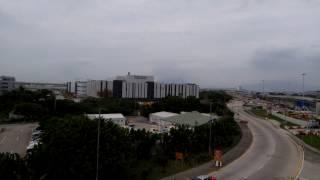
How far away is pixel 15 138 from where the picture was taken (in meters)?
50.9

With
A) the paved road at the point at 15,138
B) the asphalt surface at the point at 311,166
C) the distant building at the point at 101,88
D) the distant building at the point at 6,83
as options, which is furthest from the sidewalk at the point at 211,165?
the distant building at the point at 6,83

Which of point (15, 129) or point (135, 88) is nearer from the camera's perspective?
point (15, 129)

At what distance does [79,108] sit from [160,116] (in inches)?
917

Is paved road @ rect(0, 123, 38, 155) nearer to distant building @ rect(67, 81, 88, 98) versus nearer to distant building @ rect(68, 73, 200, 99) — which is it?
distant building @ rect(68, 73, 200, 99)

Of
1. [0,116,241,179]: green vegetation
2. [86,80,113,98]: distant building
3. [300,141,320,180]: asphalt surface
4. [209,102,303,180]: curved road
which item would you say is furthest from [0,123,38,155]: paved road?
[86,80,113,98]: distant building

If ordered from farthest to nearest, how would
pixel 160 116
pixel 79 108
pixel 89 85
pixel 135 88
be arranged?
1. pixel 89 85
2. pixel 135 88
3. pixel 79 108
4. pixel 160 116

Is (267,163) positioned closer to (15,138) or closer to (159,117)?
(15,138)

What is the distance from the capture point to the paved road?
42.1 m

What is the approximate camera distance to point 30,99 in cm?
8812

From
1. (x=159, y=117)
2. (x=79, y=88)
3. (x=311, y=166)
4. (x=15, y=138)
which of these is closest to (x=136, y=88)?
(x=79, y=88)

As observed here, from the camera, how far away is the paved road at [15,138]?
4208cm

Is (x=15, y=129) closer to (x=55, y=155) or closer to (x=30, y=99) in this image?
(x=30, y=99)

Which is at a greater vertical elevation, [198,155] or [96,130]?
[96,130]

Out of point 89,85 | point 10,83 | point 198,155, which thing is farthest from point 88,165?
point 10,83
